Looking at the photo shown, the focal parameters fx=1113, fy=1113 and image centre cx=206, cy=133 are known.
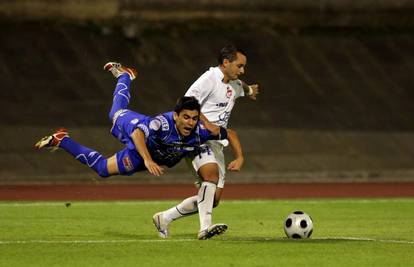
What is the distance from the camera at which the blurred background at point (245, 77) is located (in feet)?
80.7

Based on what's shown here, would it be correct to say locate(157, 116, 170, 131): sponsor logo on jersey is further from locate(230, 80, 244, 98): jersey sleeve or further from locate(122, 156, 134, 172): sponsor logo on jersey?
locate(230, 80, 244, 98): jersey sleeve

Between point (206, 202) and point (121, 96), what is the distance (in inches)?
78.5

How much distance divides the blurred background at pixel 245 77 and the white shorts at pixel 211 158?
10950 mm

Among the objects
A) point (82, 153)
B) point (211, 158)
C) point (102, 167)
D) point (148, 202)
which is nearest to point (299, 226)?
point (211, 158)

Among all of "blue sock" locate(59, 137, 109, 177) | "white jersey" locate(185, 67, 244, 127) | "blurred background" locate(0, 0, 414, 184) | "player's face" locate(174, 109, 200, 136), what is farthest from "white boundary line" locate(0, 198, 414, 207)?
"player's face" locate(174, 109, 200, 136)

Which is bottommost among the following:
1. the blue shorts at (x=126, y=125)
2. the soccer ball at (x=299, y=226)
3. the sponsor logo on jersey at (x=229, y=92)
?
the soccer ball at (x=299, y=226)

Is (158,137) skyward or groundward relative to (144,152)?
skyward

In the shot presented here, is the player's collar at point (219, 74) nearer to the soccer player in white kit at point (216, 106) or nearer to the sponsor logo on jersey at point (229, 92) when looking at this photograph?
the soccer player in white kit at point (216, 106)

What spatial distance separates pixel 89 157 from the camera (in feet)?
41.8

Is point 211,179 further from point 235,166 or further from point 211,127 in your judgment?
point 211,127

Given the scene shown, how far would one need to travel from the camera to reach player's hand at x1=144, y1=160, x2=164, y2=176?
1088cm

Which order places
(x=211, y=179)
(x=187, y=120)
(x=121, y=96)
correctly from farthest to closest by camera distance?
(x=121, y=96) < (x=211, y=179) < (x=187, y=120)

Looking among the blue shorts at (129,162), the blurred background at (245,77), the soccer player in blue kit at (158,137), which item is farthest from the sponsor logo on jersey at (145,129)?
the blurred background at (245,77)

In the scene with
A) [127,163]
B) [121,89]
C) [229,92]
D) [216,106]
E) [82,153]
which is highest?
[121,89]
